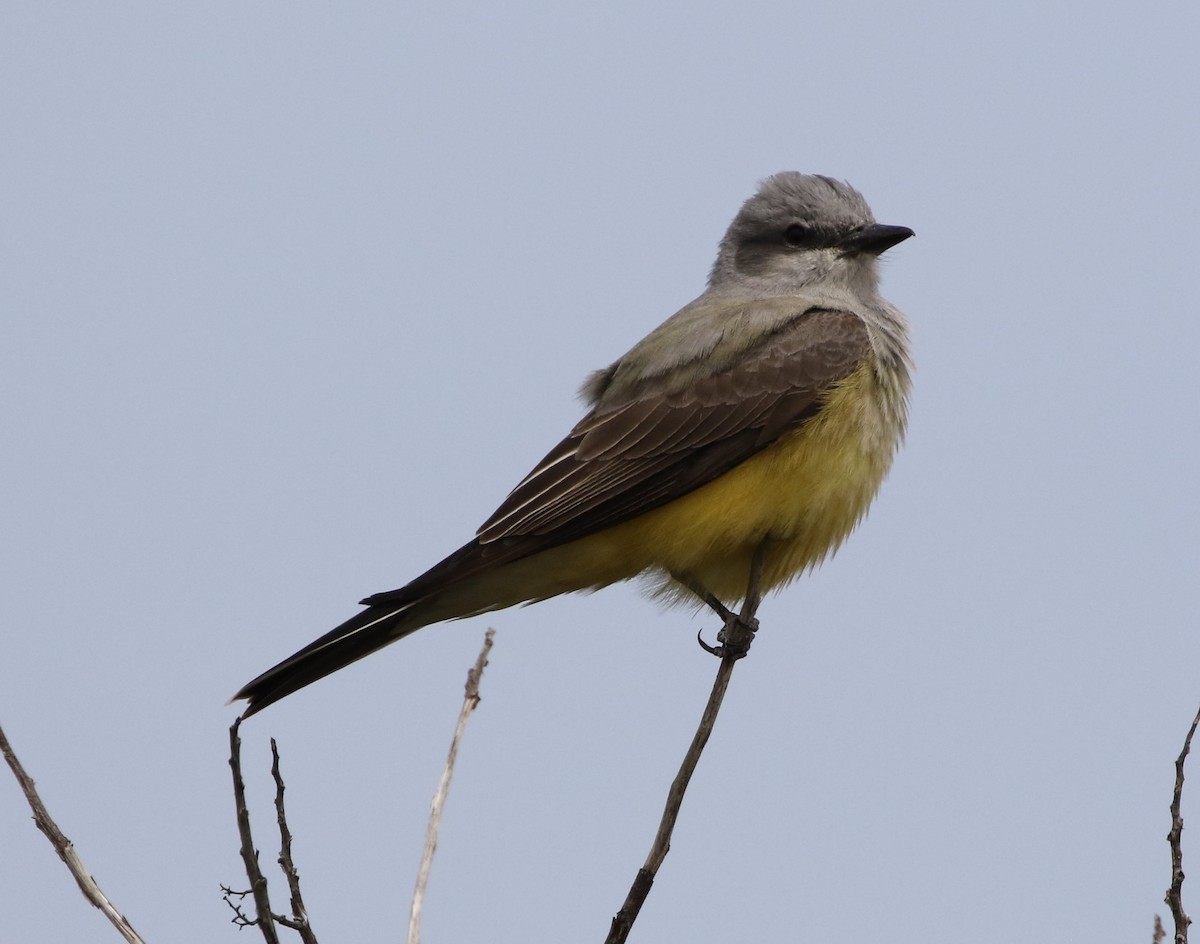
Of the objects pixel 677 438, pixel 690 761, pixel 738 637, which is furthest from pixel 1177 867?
pixel 677 438

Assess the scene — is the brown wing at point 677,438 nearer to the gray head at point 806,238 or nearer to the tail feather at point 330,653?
the tail feather at point 330,653

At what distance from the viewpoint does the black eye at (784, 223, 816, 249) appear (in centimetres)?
648

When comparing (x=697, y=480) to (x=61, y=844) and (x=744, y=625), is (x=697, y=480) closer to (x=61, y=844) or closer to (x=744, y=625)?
(x=744, y=625)

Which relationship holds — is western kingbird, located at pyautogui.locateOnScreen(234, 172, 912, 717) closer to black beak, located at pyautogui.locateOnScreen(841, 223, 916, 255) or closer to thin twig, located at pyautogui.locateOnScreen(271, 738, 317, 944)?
black beak, located at pyautogui.locateOnScreen(841, 223, 916, 255)

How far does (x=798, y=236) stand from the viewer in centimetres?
652

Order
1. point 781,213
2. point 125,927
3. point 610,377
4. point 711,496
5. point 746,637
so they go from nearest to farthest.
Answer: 1. point 125,927
2. point 746,637
3. point 711,496
4. point 610,377
5. point 781,213

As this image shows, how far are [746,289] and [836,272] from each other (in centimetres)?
43

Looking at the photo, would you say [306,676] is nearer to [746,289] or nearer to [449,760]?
[449,760]

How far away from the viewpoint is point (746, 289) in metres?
6.58

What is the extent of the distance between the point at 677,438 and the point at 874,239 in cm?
140

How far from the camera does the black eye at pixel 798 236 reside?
255 inches

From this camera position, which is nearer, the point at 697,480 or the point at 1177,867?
the point at 1177,867

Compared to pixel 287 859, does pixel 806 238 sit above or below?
above

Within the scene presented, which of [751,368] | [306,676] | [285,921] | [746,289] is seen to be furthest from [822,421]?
[285,921]
